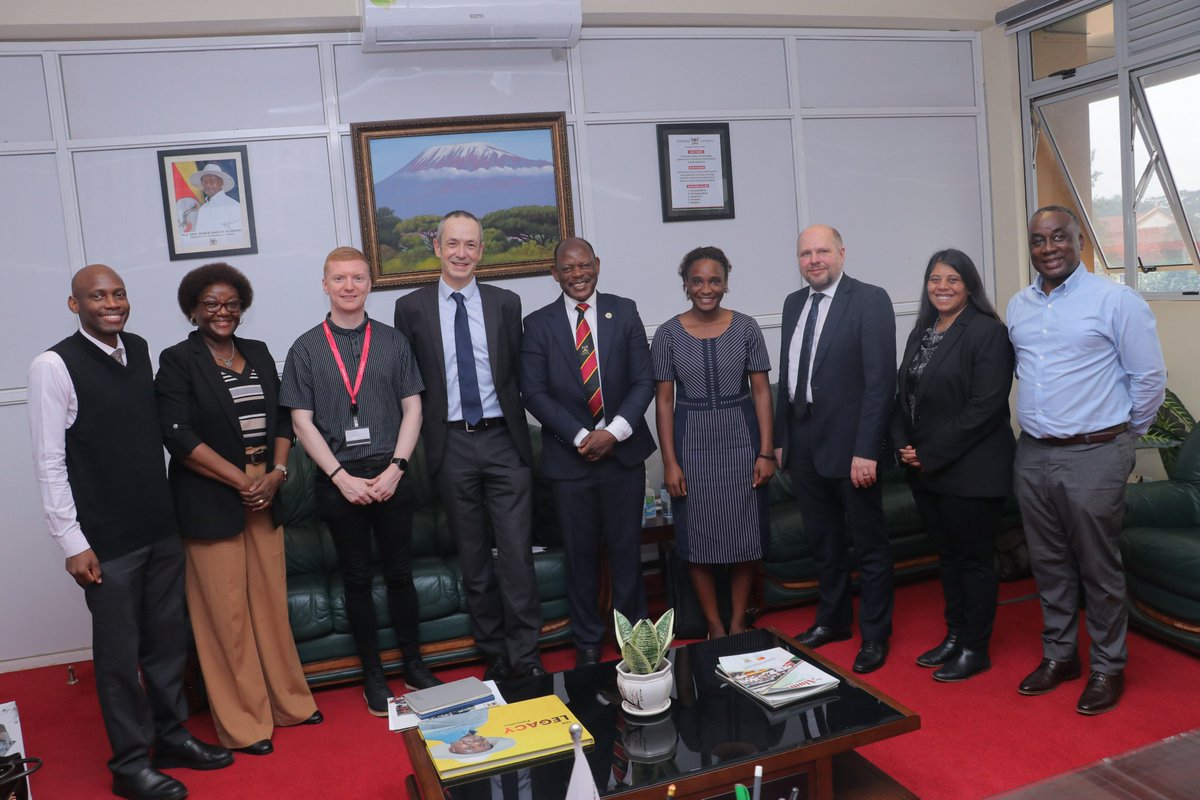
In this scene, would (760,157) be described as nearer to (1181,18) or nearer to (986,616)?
(1181,18)

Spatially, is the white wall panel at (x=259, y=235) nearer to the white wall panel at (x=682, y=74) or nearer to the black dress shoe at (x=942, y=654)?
the white wall panel at (x=682, y=74)

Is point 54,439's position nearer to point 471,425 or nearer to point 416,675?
point 471,425

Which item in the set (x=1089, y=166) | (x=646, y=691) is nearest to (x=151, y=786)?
(x=646, y=691)

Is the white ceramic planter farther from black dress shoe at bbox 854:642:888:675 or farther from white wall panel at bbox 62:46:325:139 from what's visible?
white wall panel at bbox 62:46:325:139

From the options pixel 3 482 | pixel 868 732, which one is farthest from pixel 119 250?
pixel 868 732

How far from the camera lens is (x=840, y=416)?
3617 mm

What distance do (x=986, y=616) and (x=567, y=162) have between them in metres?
2.97

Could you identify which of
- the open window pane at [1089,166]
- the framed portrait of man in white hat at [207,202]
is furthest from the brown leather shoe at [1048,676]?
the framed portrait of man in white hat at [207,202]

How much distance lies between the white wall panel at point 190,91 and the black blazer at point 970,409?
3207mm

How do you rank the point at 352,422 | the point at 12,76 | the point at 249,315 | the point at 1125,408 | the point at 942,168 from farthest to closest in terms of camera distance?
the point at 942,168
the point at 249,315
the point at 12,76
the point at 352,422
the point at 1125,408

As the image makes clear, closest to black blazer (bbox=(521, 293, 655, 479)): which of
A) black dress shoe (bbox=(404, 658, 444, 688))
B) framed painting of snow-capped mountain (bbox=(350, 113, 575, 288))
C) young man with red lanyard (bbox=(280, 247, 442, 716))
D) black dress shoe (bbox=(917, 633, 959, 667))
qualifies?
young man with red lanyard (bbox=(280, 247, 442, 716))

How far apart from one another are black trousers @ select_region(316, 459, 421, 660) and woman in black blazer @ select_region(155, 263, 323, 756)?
0.70ft

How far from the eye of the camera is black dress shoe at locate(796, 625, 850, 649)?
3.90 meters

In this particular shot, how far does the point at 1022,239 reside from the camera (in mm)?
5461
